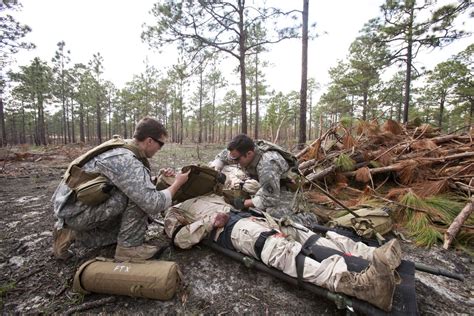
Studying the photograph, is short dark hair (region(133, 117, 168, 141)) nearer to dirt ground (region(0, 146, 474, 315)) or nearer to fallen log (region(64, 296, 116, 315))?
dirt ground (region(0, 146, 474, 315))

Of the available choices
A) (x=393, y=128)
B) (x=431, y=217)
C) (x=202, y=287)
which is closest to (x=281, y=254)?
(x=202, y=287)

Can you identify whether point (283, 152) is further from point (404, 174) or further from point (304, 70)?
point (304, 70)

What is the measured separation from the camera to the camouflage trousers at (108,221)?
185cm

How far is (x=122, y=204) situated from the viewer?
75.7 inches

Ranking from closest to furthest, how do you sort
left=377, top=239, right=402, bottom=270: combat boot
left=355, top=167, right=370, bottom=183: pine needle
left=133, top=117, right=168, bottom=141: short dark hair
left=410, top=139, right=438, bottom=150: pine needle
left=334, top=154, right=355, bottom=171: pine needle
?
left=377, top=239, right=402, bottom=270: combat boot < left=133, top=117, right=168, bottom=141: short dark hair < left=355, top=167, right=370, bottom=183: pine needle < left=410, top=139, right=438, bottom=150: pine needle < left=334, top=154, right=355, bottom=171: pine needle

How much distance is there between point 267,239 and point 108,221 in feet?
5.06

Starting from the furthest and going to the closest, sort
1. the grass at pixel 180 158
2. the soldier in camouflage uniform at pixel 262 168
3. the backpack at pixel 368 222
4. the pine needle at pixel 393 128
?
the grass at pixel 180 158 < the pine needle at pixel 393 128 < the soldier in camouflage uniform at pixel 262 168 < the backpack at pixel 368 222

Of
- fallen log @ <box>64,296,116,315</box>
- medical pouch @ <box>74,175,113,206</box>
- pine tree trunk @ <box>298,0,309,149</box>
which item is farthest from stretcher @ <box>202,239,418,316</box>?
pine tree trunk @ <box>298,0,309,149</box>

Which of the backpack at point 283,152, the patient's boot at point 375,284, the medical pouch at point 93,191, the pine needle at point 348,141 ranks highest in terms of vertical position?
the pine needle at point 348,141

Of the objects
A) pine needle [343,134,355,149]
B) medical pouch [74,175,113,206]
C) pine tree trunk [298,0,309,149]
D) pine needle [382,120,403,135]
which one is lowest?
medical pouch [74,175,113,206]

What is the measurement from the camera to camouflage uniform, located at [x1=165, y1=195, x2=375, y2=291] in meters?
1.53

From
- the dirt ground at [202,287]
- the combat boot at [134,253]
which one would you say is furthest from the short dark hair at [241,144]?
the combat boot at [134,253]

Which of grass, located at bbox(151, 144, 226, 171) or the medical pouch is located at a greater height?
the medical pouch

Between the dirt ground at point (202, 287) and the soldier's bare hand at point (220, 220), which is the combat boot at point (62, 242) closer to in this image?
the dirt ground at point (202, 287)
